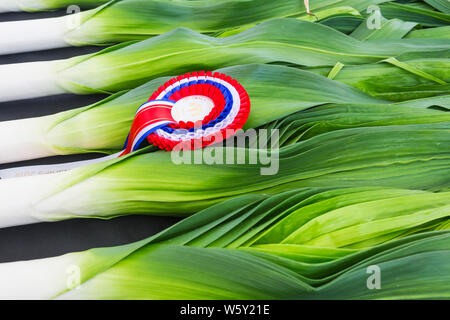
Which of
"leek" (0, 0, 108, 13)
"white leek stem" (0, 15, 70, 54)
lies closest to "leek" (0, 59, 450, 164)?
"white leek stem" (0, 15, 70, 54)

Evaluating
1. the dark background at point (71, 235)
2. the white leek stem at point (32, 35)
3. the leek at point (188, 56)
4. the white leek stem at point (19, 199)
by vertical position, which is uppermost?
the white leek stem at point (32, 35)

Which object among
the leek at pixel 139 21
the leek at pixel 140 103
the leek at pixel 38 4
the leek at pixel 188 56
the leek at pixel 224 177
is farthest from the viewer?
the leek at pixel 38 4

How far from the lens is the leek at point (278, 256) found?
69 cm

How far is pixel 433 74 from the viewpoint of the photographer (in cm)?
108

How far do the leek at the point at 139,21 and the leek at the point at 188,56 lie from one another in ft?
0.42

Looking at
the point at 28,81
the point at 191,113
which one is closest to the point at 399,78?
the point at 191,113

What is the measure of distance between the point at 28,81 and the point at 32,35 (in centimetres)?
22

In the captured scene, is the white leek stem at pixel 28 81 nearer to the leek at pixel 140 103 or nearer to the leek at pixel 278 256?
the leek at pixel 140 103

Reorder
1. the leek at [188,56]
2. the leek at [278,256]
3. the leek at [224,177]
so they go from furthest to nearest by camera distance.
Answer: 1. the leek at [188,56]
2. the leek at [224,177]
3. the leek at [278,256]

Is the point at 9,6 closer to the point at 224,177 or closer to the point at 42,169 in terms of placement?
the point at 42,169

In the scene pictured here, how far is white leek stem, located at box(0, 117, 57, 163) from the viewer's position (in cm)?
101

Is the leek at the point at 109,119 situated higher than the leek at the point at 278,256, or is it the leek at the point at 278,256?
the leek at the point at 109,119

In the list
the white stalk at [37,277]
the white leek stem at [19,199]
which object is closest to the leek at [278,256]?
the white stalk at [37,277]

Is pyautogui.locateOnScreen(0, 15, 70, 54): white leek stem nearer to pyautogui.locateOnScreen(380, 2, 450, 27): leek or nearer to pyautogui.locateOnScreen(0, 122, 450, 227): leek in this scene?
pyautogui.locateOnScreen(0, 122, 450, 227): leek
